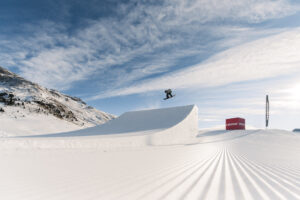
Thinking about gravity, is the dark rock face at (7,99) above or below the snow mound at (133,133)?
above

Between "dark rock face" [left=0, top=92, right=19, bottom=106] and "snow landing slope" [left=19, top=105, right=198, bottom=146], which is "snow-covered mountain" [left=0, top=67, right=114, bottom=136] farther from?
"snow landing slope" [left=19, top=105, right=198, bottom=146]

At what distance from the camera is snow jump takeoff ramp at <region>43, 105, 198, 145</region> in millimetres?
14097

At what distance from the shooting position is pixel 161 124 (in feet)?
52.6

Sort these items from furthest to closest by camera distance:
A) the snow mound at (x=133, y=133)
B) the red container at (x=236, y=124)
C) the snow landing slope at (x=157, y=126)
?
the red container at (x=236, y=124) < the snow landing slope at (x=157, y=126) < the snow mound at (x=133, y=133)

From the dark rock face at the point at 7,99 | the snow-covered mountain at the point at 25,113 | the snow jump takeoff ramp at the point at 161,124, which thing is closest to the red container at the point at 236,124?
the snow jump takeoff ramp at the point at 161,124

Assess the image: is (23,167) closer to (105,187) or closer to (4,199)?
(4,199)

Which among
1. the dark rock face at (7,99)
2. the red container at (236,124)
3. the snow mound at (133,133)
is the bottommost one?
the red container at (236,124)

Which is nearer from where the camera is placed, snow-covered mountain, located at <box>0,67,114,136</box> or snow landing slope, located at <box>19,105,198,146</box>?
snow landing slope, located at <box>19,105,198,146</box>

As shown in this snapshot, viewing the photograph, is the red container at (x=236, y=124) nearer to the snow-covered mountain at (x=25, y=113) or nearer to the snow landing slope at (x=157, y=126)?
the snow landing slope at (x=157, y=126)

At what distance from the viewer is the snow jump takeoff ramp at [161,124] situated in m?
14.1

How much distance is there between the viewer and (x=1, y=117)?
17281 mm

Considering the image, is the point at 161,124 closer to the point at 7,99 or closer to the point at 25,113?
the point at 25,113

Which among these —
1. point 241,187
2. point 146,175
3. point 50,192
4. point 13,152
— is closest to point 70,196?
point 50,192

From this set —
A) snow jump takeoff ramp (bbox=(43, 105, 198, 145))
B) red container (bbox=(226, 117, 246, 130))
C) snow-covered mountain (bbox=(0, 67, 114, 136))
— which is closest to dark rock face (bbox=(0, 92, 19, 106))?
snow-covered mountain (bbox=(0, 67, 114, 136))
